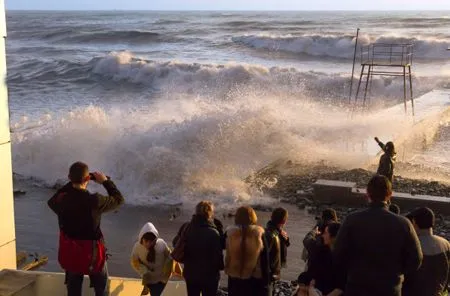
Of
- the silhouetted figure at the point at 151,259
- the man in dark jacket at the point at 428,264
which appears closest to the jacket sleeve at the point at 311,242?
the man in dark jacket at the point at 428,264

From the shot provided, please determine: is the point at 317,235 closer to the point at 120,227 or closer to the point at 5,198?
the point at 5,198

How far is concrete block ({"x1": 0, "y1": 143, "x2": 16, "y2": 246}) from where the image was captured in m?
5.60

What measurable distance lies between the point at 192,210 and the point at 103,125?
602cm

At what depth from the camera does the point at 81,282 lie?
506 centimetres

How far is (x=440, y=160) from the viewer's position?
15.7m

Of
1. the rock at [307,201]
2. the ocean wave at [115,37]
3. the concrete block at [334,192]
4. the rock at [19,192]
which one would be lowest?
the rock at [19,192]

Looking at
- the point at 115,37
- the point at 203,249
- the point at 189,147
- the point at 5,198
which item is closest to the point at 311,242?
the point at 203,249

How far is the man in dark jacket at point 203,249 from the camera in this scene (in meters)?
4.89

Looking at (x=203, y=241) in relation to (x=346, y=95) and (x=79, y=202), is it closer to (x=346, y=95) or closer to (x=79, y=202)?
(x=79, y=202)

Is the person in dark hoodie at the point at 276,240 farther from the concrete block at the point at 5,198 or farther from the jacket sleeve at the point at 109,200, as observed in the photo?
the concrete block at the point at 5,198

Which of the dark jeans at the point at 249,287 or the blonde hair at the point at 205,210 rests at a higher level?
the blonde hair at the point at 205,210

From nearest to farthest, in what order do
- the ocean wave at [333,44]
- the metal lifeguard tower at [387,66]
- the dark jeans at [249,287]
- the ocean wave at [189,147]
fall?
the dark jeans at [249,287] → the ocean wave at [189,147] → the metal lifeguard tower at [387,66] → the ocean wave at [333,44]

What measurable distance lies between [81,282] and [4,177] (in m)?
1.34

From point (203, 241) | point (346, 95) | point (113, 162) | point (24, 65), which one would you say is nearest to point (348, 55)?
point (346, 95)
